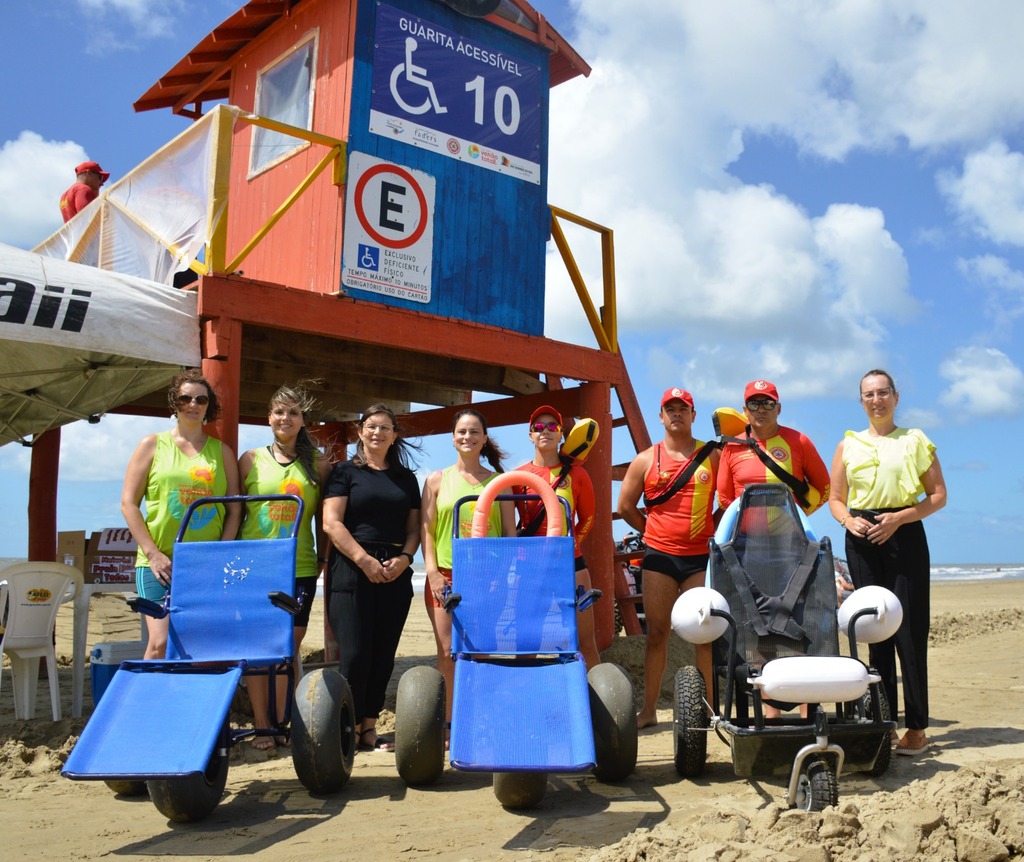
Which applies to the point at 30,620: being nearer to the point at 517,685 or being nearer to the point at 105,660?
the point at 105,660

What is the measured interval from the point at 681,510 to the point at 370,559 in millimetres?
1840

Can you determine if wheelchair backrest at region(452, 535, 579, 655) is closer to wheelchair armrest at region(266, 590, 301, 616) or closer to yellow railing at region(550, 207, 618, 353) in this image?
wheelchair armrest at region(266, 590, 301, 616)

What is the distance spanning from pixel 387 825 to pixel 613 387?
540 centimetres

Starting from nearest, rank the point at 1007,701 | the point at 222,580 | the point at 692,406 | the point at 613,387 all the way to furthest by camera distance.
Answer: the point at 222,580 < the point at 692,406 < the point at 1007,701 < the point at 613,387

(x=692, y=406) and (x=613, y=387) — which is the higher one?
(x=613, y=387)

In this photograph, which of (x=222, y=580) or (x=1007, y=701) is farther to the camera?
(x=1007, y=701)

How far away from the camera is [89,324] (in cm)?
552

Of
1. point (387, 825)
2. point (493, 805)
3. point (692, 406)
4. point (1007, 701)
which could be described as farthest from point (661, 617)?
point (1007, 701)

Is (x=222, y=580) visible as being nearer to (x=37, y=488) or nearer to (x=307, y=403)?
(x=307, y=403)

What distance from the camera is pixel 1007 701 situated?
7078 millimetres

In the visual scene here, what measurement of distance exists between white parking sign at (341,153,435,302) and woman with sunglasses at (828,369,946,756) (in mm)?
3586

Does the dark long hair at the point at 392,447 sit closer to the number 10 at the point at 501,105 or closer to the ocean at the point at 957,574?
the number 10 at the point at 501,105

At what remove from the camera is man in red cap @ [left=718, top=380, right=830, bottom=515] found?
5.29m

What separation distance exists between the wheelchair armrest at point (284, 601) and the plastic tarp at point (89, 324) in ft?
7.11
